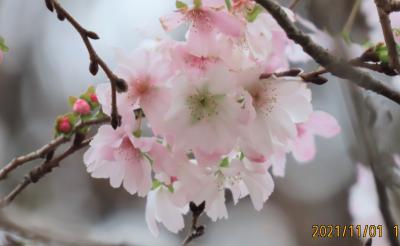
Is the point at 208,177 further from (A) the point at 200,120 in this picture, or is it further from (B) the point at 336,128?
(B) the point at 336,128

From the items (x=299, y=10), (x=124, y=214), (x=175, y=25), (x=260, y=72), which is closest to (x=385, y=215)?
(x=260, y=72)

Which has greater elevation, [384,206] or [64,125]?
[384,206]

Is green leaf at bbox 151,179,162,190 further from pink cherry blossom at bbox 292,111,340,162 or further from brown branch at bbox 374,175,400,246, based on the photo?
brown branch at bbox 374,175,400,246

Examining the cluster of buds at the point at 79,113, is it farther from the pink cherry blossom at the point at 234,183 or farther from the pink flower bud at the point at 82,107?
the pink cherry blossom at the point at 234,183

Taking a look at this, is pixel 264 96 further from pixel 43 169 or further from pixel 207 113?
pixel 43 169

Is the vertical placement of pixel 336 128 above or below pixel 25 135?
above

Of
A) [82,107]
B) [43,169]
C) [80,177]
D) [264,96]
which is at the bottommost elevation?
[80,177]

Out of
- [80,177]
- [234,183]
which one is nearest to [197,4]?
[234,183]
